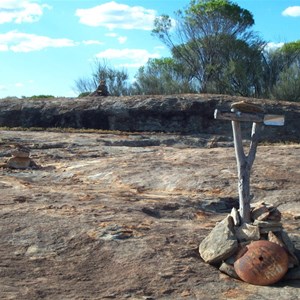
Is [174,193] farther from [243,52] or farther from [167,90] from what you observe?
[243,52]

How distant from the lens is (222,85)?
2494 cm

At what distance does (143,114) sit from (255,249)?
37.1ft

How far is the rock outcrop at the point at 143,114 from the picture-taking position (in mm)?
15812

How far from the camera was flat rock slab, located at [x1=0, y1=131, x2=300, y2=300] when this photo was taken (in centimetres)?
487

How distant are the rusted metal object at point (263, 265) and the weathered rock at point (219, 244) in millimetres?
158

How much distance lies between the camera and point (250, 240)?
5363 millimetres

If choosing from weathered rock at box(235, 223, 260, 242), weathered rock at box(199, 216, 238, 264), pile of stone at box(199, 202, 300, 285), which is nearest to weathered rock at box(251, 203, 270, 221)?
pile of stone at box(199, 202, 300, 285)

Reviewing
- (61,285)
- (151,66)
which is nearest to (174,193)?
(61,285)

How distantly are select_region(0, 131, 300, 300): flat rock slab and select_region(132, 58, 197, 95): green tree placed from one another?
45.1 feet

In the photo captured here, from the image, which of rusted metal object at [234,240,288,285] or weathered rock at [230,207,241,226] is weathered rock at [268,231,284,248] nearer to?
rusted metal object at [234,240,288,285]

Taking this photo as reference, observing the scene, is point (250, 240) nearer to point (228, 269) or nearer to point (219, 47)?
point (228, 269)

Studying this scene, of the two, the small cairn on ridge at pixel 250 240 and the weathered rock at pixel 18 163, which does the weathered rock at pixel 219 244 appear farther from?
the weathered rock at pixel 18 163

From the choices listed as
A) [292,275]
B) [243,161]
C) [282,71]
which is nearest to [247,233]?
[292,275]

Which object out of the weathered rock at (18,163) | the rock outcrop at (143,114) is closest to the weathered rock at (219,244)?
the weathered rock at (18,163)
